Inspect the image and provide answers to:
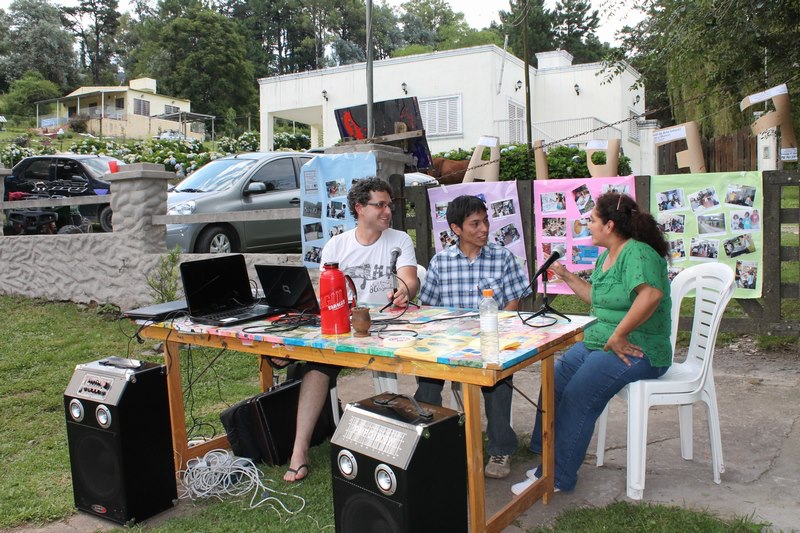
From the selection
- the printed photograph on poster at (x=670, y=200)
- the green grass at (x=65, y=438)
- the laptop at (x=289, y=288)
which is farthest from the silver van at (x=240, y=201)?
the printed photograph on poster at (x=670, y=200)

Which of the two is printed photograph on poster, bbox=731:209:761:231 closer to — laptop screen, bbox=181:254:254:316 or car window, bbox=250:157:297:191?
laptop screen, bbox=181:254:254:316

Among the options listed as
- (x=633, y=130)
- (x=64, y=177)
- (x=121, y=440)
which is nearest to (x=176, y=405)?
(x=121, y=440)

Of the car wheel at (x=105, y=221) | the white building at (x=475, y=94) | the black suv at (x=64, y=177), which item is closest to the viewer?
the car wheel at (x=105, y=221)

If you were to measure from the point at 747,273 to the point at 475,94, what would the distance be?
16900 mm

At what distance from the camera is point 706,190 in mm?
5055

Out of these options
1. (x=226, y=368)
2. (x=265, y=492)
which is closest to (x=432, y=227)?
(x=226, y=368)

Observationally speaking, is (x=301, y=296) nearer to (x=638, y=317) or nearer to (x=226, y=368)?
(x=638, y=317)

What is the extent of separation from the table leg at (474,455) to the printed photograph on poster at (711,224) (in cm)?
318

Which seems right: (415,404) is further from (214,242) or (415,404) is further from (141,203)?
(214,242)

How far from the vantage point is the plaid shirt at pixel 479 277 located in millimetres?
3881

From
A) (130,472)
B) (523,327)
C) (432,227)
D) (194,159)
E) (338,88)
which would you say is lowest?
(130,472)

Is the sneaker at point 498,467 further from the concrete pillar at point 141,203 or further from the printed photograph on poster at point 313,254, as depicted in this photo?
the concrete pillar at point 141,203

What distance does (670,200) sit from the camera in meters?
5.18

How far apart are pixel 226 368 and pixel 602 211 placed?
3.76 meters
